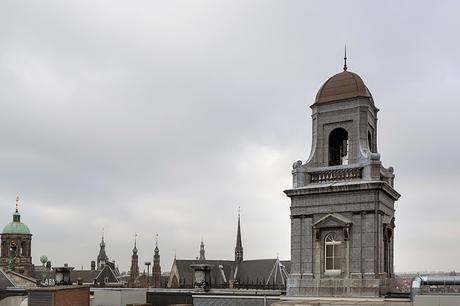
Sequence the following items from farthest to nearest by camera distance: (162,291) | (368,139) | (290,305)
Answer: (162,291) → (368,139) → (290,305)

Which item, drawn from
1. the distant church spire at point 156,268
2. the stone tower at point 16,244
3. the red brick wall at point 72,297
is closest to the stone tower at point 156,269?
the distant church spire at point 156,268

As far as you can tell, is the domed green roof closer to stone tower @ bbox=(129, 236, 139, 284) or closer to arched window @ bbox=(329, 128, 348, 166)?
stone tower @ bbox=(129, 236, 139, 284)

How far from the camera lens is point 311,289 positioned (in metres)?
22.8

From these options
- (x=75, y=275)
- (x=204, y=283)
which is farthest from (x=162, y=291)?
(x=75, y=275)

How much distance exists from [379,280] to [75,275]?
132881 millimetres

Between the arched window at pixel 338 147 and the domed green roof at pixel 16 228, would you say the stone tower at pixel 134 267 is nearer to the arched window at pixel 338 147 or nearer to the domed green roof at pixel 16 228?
the domed green roof at pixel 16 228

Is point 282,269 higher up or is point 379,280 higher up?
point 379,280

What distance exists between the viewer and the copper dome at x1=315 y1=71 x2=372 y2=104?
76.6 ft

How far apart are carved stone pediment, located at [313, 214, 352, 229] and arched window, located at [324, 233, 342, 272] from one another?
0.49m

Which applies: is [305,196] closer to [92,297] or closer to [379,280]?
[379,280]

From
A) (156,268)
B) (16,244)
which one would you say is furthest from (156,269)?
(16,244)

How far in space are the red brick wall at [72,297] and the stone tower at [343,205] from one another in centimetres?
1120

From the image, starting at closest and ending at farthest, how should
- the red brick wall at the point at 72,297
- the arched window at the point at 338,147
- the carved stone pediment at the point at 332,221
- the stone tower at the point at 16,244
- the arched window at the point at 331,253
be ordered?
the carved stone pediment at the point at 332,221 < the arched window at the point at 331,253 < the arched window at the point at 338,147 < the red brick wall at the point at 72,297 < the stone tower at the point at 16,244

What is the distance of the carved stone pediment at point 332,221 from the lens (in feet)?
73.5
